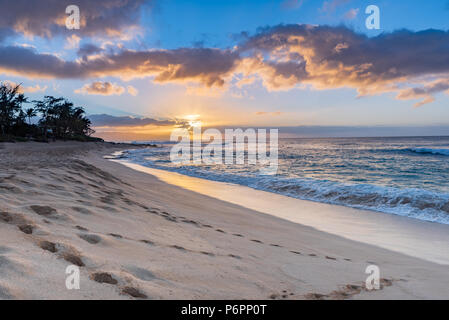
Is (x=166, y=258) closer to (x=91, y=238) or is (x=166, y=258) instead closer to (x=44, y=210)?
(x=91, y=238)

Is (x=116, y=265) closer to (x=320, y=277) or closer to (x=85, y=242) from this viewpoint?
(x=85, y=242)

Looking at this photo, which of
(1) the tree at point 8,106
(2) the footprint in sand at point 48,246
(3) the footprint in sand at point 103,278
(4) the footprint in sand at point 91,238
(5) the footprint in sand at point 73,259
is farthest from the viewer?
(1) the tree at point 8,106

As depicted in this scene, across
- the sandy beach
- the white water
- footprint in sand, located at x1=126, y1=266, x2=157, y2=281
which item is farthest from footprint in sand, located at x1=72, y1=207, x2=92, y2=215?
the white water

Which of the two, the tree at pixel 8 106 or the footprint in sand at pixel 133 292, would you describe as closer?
the footprint in sand at pixel 133 292

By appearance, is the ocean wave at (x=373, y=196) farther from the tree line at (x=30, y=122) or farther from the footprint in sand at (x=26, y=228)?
the tree line at (x=30, y=122)

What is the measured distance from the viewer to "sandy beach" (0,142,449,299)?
204 cm

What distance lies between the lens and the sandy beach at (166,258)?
2035mm

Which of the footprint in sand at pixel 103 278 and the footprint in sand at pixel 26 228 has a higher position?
the footprint in sand at pixel 26 228

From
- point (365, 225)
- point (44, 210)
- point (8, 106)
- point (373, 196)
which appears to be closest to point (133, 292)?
point (44, 210)

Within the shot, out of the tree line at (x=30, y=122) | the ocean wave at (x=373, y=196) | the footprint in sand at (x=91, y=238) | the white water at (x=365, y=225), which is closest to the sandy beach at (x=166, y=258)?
the footprint in sand at (x=91, y=238)

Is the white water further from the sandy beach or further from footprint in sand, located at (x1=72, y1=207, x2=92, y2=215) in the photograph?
footprint in sand, located at (x1=72, y1=207, x2=92, y2=215)

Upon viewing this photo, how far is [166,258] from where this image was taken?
2.78 meters
